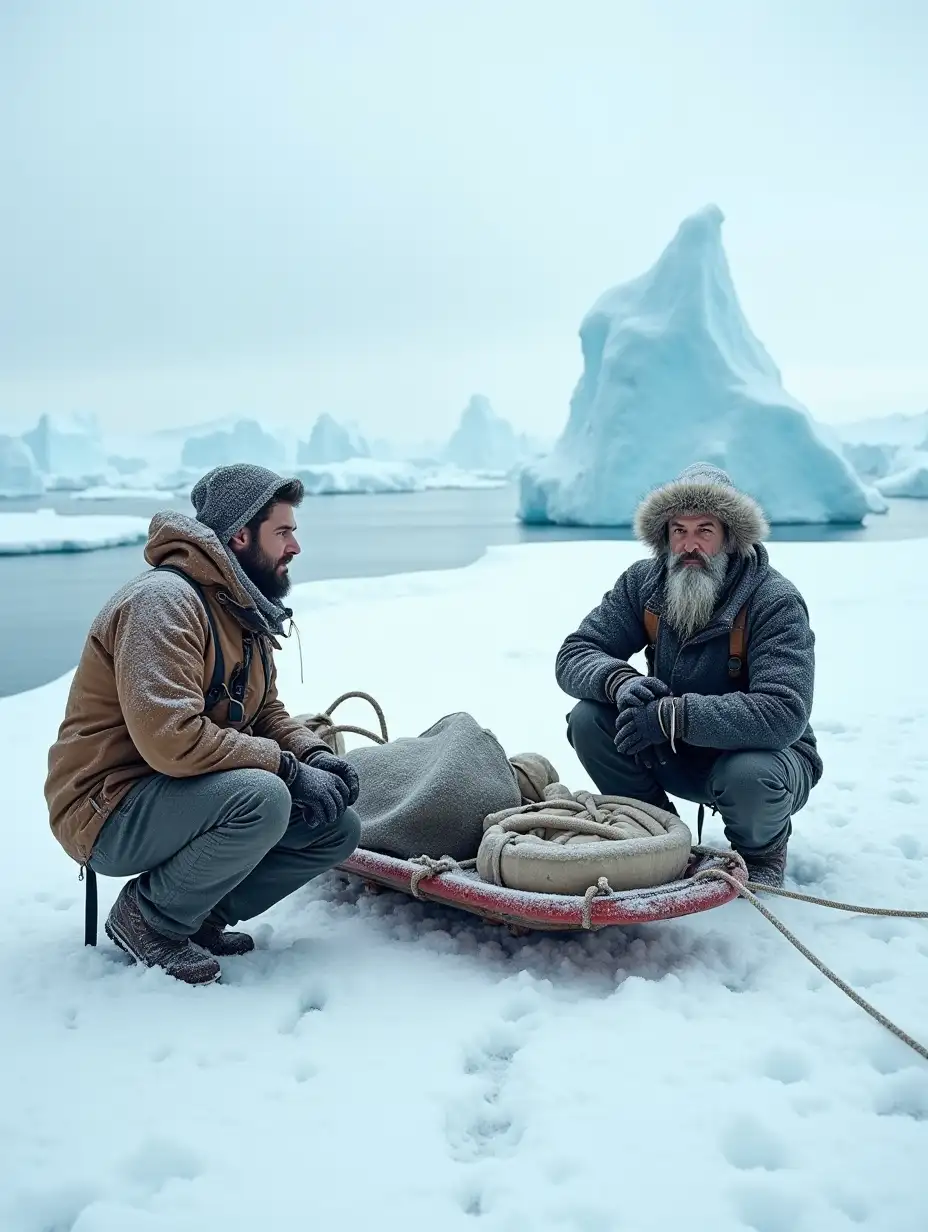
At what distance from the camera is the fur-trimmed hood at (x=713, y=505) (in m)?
2.74

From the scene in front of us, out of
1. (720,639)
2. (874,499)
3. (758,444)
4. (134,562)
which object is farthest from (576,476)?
(720,639)

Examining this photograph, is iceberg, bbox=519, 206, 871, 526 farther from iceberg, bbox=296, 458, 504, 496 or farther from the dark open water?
iceberg, bbox=296, 458, 504, 496

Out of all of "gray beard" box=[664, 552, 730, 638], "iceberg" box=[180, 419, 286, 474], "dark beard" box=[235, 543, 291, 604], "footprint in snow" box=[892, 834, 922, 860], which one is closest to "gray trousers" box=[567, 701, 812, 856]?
"gray beard" box=[664, 552, 730, 638]

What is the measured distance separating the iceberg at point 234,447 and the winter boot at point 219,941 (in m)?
55.5

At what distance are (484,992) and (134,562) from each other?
1820 cm

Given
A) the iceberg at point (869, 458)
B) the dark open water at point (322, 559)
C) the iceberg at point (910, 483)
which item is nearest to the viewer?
the dark open water at point (322, 559)

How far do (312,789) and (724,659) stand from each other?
1.13 m

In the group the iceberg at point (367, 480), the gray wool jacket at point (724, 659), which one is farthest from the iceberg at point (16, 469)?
the gray wool jacket at point (724, 659)

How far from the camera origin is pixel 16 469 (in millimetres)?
44906

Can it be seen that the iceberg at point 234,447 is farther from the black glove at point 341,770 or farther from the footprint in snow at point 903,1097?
the footprint in snow at point 903,1097

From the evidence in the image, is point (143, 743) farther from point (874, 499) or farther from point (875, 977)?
point (874, 499)

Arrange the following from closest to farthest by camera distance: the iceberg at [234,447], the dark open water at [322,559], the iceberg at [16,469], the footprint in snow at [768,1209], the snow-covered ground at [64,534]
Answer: the footprint in snow at [768,1209]
the dark open water at [322,559]
the snow-covered ground at [64,534]
the iceberg at [16,469]
the iceberg at [234,447]

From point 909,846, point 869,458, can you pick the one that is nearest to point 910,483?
point 869,458

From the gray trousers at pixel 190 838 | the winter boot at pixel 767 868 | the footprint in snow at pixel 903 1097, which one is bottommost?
the winter boot at pixel 767 868
